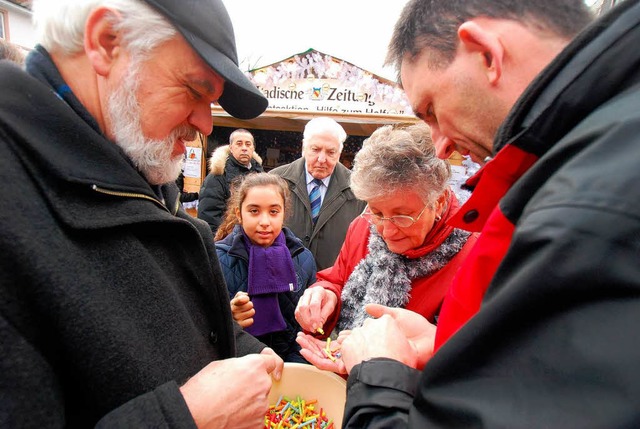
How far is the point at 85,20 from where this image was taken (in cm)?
99

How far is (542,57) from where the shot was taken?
0.92 m

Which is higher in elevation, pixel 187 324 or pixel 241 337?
pixel 187 324

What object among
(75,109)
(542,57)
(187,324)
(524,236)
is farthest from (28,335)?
(542,57)

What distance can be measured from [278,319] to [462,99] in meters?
1.86

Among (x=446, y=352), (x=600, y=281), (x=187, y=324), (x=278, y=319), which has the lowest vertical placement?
(x=278, y=319)

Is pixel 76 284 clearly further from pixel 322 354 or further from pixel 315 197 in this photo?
pixel 315 197

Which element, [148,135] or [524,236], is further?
[148,135]

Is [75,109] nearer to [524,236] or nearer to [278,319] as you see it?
[524,236]

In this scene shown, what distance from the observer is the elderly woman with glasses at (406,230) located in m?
1.74

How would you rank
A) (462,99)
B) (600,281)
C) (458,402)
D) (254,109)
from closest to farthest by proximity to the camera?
1. (600,281)
2. (458,402)
3. (462,99)
4. (254,109)

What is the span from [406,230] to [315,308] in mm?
615

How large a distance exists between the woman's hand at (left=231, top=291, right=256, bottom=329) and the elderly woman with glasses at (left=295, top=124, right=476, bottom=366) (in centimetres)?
32

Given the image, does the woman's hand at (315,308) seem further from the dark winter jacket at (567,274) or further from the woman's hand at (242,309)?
the dark winter jacket at (567,274)

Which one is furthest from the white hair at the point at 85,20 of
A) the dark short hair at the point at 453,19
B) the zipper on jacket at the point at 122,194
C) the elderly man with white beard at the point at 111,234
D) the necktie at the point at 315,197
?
the necktie at the point at 315,197
